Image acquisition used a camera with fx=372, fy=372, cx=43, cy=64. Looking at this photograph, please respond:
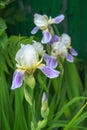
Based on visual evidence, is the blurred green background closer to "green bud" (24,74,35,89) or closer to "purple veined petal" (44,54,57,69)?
"purple veined petal" (44,54,57,69)

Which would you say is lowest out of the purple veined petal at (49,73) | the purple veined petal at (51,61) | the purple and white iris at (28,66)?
the purple veined petal at (51,61)

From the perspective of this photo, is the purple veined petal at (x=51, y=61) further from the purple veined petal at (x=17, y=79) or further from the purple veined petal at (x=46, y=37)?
the purple veined petal at (x=17, y=79)

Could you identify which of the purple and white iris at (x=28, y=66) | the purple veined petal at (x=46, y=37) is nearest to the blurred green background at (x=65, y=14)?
the purple veined petal at (x=46, y=37)

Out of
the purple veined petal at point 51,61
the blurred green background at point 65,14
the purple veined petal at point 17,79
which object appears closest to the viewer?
the purple veined petal at point 17,79

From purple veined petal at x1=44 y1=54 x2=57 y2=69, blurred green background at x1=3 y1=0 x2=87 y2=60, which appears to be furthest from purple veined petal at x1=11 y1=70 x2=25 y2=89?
blurred green background at x1=3 y1=0 x2=87 y2=60

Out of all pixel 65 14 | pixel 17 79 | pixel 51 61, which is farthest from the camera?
pixel 65 14

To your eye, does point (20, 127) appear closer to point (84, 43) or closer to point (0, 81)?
point (0, 81)

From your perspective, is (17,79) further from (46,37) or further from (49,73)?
(46,37)

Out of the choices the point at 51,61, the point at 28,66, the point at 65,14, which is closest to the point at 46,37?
the point at 51,61
